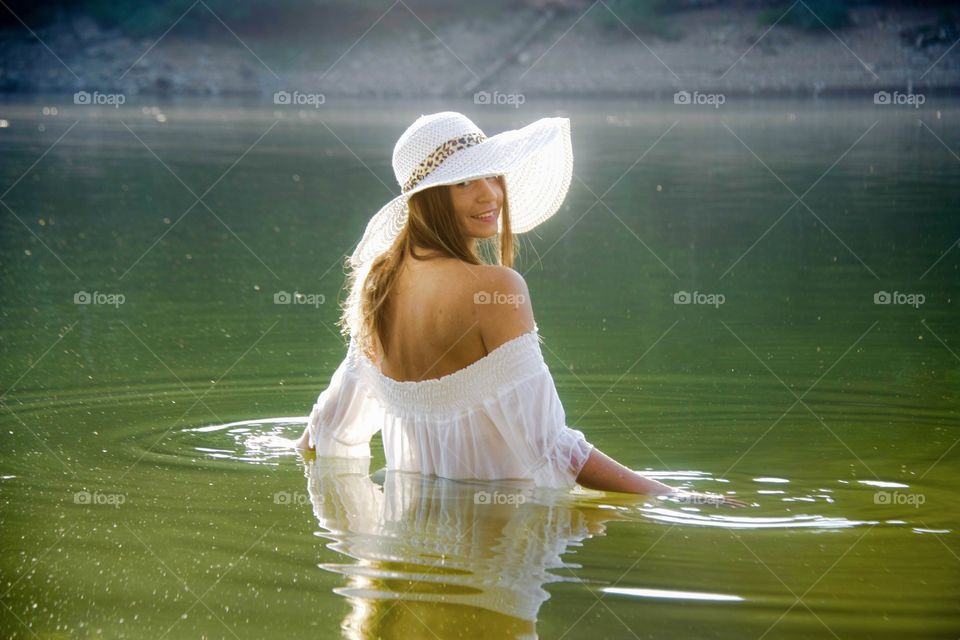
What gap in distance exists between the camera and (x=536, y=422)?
4.83m

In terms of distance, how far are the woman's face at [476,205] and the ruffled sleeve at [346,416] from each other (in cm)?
70

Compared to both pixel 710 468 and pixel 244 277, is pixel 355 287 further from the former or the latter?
pixel 244 277

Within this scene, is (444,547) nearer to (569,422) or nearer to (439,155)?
(439,155)

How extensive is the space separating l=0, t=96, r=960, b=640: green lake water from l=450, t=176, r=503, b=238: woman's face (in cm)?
87

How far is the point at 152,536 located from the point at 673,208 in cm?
1174

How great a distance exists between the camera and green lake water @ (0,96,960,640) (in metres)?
4.28

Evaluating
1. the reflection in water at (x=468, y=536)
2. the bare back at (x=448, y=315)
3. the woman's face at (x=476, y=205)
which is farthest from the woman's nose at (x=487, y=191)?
the reflection in water at (x=468, y=536)

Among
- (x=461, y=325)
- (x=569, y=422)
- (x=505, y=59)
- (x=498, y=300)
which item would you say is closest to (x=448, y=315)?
(x=461, y=325)

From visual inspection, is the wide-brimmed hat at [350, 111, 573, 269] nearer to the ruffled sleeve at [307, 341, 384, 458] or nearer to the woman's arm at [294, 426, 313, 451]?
the ruffled sleeve at [307, 341, 384, 458]

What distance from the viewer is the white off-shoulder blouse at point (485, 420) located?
189 inches

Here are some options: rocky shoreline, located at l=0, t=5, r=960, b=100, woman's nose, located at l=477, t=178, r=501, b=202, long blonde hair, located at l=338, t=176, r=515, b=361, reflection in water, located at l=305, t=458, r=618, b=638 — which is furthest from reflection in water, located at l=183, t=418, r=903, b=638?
rocky shoreline, located at l=0, t=5, r=960, b=100

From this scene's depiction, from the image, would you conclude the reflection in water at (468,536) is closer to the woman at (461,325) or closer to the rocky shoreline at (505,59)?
the woman at (461,325)

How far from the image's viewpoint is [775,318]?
31.1 feet

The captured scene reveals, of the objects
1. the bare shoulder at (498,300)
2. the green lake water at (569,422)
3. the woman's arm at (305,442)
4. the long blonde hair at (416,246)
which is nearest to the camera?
the green lake water at (569,422)
